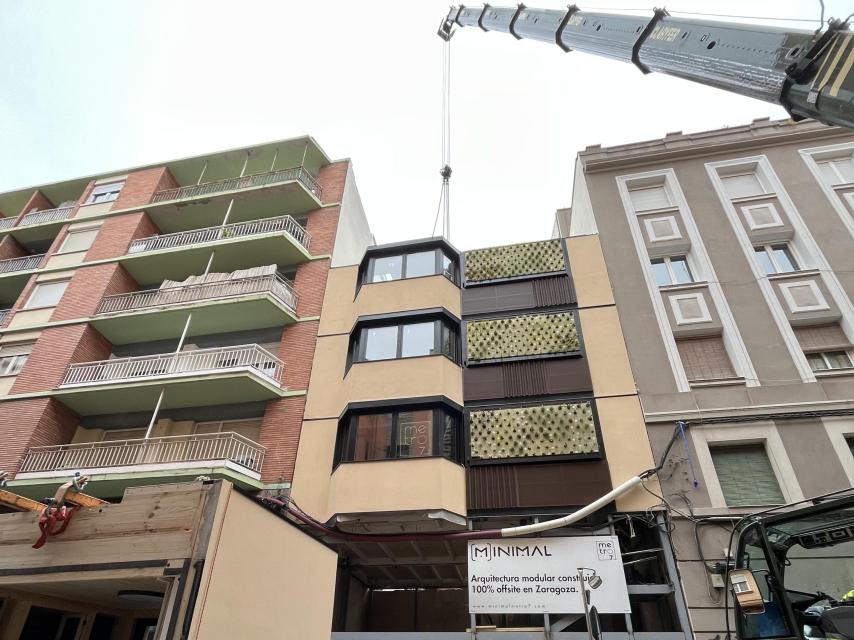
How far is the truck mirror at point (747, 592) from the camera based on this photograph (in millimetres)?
5055

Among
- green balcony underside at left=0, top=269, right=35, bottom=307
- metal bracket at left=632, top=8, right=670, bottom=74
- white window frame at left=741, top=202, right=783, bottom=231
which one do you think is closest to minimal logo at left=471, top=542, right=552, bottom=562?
metal bracket at left=632, top=8, right=670, bottom=74

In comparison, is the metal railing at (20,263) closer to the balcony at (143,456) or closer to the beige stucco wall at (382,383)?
the balcony at (143,456)

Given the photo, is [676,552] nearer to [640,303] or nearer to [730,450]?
[730,450]

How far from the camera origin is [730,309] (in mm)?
14227

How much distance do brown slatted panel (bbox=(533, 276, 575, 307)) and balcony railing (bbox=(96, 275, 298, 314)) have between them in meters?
8.77

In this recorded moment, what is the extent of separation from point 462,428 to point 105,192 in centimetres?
2093

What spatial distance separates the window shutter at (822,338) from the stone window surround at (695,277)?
1715mm

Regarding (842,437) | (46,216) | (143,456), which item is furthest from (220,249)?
(842,437)

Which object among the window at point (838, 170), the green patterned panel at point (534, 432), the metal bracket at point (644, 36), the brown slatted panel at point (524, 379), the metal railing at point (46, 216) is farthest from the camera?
the metal railing at point (46, 216)

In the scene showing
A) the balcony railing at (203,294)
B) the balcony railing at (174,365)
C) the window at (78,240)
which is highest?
the window at (78,240)

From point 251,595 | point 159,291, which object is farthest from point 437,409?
point 159,291

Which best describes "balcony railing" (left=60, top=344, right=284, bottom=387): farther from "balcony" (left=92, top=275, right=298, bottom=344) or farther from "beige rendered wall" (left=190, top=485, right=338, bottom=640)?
"beige rendered wall" (left=190, top=485, right=338, bottom=640)

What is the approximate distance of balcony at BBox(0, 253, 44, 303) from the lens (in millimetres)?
20938

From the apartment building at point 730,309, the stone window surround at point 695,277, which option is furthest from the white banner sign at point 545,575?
the stone window surround at point 695,277
